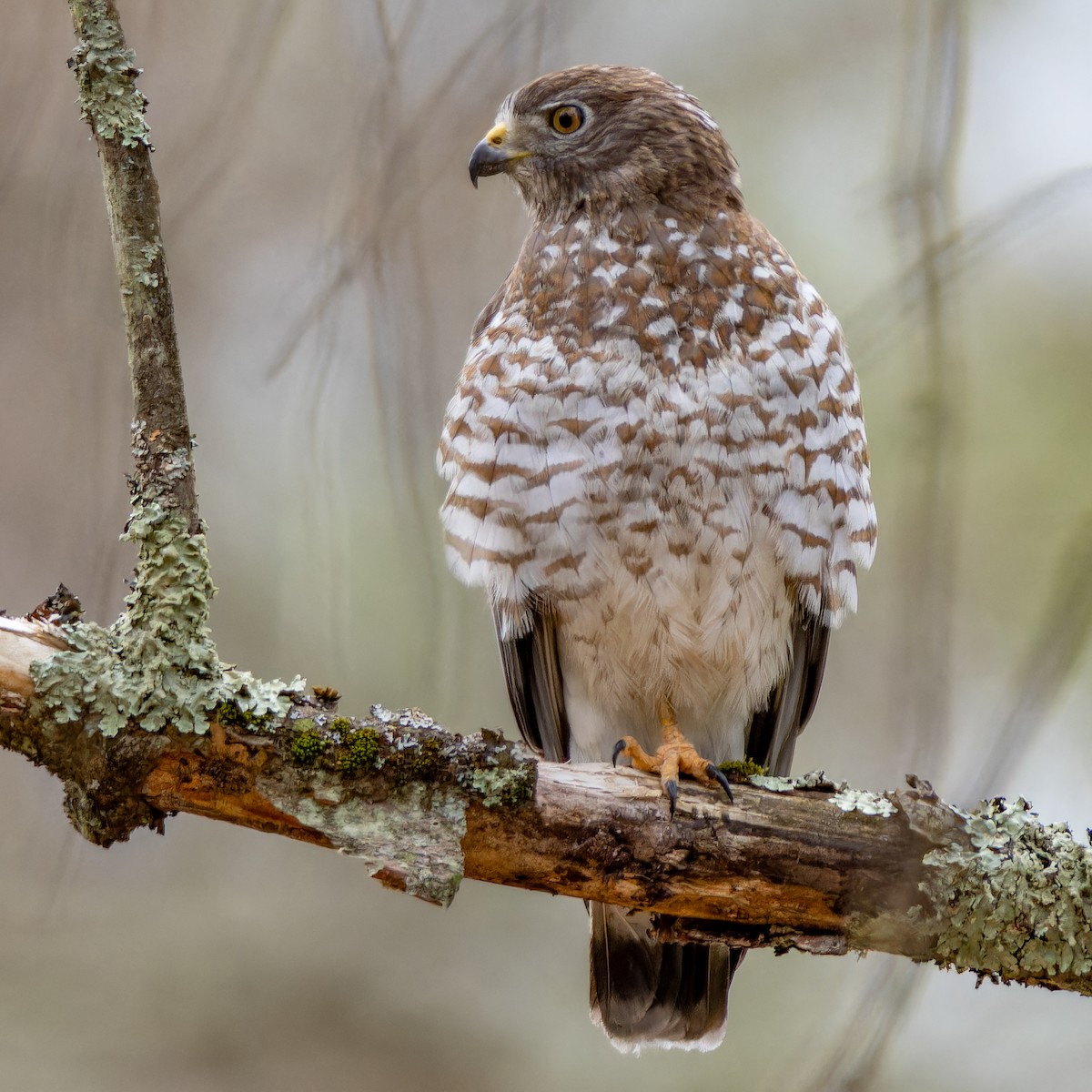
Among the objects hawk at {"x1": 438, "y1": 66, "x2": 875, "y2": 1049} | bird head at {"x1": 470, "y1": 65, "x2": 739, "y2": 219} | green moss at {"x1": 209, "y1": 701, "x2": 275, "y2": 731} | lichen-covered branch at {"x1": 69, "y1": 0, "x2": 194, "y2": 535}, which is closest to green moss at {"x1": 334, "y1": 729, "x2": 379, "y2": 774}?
green moss at {"x1": 209, "y1": 701, "x2": 275, "y2": 731}

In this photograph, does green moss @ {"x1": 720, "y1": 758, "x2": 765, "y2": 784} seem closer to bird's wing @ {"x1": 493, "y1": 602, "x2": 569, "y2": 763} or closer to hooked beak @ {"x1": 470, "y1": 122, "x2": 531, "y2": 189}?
bird's wing @ {"x1": 493, "y1": 602, "x2": 569, "y2": 763}

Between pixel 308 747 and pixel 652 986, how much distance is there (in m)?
1.44

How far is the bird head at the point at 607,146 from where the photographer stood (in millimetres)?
3059

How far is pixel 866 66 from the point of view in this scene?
12.2ft

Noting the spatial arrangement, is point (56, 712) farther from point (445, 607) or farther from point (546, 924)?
point (546, 924)

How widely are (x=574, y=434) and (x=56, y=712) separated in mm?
1314

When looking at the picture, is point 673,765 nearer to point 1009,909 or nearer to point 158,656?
point 1009,909

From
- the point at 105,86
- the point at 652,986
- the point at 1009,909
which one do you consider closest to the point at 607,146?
the point at 105,86

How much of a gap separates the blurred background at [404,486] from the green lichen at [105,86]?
34.2 inches

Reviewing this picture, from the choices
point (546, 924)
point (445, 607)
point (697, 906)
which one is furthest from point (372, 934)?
point (697, 906)

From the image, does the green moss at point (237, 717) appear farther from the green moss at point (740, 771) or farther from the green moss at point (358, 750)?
the green moss at point (740, 771)

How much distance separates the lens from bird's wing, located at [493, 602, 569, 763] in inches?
126

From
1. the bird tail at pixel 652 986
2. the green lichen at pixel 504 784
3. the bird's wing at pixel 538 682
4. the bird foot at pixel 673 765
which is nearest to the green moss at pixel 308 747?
the green lichen at pixel 504 784

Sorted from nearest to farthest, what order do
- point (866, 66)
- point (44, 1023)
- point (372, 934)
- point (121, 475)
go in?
point (121, 475) < point (866, 66) < point (44, 1023) < point (372, 934)
